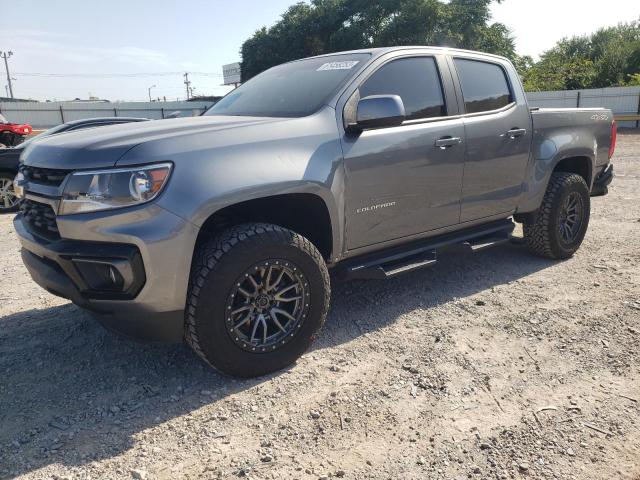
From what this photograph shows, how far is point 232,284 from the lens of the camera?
2674mm

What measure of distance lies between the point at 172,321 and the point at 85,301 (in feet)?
1.47

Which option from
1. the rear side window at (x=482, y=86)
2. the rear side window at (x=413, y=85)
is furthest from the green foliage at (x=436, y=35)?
the rear side window at (x=413, y=85)

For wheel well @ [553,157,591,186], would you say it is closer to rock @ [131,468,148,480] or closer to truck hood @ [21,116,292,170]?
truck hood @ [21,116,292,170]

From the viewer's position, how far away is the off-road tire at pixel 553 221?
4762mm

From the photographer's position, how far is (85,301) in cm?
257

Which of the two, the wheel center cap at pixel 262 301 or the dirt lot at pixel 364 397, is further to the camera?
the wheel center cap at pixel 262 301

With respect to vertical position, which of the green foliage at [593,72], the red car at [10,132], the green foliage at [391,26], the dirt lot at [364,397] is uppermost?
the green foliage at [391,26]

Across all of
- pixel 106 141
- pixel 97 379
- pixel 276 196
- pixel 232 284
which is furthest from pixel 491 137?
pixel 97 379

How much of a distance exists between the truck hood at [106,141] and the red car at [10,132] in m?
12.6

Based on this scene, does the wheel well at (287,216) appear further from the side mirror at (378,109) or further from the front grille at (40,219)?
the front grille at (40,219)

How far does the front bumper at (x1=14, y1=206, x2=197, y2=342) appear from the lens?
2432 mm

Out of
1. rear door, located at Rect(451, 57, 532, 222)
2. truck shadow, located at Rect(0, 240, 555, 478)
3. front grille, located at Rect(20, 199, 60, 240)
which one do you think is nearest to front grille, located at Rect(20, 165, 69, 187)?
front grille, located at Rect(20, 199, 60, 240)

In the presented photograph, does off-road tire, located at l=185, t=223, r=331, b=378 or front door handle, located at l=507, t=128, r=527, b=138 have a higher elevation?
front door handle, located at l=507, t=128, r=527, b=138

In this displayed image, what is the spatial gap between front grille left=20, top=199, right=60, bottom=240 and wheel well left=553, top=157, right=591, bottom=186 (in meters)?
4.44
